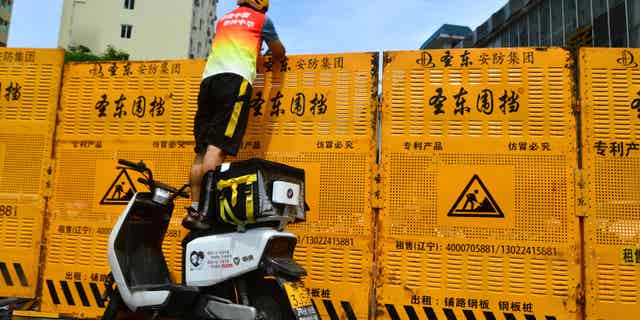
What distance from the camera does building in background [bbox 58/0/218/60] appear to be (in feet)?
132

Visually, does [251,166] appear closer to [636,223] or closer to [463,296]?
[463,296]

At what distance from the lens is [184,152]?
4586mm

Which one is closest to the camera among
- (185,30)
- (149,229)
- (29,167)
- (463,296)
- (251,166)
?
(251,166)

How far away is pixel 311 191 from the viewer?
4.33 metres

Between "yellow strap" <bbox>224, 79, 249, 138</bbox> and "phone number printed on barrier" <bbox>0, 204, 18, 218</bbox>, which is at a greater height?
"yellow strap" <bbox>224, 79, 249, 138</bbox>

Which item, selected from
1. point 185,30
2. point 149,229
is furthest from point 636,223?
point 185,30

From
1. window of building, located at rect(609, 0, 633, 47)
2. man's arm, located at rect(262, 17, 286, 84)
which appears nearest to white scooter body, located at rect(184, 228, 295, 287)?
man's arm, located at rect(262, 17, 286, 84)

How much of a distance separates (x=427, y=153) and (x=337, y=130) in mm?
823

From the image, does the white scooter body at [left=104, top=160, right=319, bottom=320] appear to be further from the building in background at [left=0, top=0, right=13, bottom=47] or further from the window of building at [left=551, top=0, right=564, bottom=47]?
the building in background at [left=0, top=0, right=13, bottom=47]

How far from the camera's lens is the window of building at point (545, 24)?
62.9 feet

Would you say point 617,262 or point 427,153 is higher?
point 427,153

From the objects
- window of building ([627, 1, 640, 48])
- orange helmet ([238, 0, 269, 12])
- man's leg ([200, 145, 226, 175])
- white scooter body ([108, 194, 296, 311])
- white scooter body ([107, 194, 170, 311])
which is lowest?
white scooter body ([107, 194, 170, 311])

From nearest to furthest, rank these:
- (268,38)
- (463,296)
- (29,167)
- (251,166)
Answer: (251,166)
(463,296)
(268,38)
(29,167)

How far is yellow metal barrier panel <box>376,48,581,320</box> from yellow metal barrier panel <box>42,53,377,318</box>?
11.3 inches
